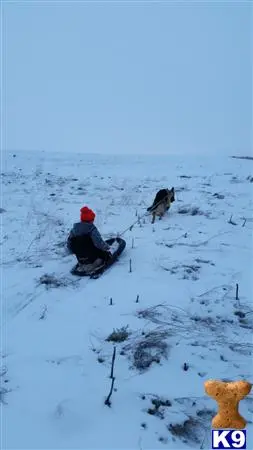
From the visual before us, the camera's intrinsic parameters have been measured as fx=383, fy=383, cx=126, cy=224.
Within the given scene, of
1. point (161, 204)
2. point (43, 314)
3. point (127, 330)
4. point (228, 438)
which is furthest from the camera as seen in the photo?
point (161, 204)

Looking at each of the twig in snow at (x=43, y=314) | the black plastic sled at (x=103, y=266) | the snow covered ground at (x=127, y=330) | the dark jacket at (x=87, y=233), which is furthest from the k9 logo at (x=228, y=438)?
the dark jacket at (x=87, y=233)

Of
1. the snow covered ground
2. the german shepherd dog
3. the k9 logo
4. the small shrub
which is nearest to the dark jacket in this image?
the snow covered ground

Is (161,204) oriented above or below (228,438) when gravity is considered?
above

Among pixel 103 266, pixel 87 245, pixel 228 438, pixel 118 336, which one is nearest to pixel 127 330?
pixel 118 336

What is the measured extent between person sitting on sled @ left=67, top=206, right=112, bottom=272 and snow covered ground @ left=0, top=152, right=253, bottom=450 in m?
0.37

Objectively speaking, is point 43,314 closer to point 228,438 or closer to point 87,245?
point 87,245

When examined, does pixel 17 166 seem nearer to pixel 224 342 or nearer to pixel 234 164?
pixel 234 164

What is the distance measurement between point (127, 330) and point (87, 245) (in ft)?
8.03

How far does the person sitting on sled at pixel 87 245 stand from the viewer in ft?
25.0

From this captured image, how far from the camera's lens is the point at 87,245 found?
766cm

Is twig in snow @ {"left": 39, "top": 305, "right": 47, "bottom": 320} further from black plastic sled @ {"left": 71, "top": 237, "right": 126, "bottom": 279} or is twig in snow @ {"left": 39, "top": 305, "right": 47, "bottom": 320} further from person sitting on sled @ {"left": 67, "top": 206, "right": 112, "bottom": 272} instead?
person sitting on sled @ {"left": 67, "top": 206, "right": 112, "bottom": 272}

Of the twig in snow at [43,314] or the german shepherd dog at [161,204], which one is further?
the german shepherd dog at [161,204]

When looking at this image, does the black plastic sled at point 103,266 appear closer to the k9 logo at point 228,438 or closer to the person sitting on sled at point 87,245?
the person sitting on sled at point 87,245

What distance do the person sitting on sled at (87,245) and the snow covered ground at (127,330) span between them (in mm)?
372
